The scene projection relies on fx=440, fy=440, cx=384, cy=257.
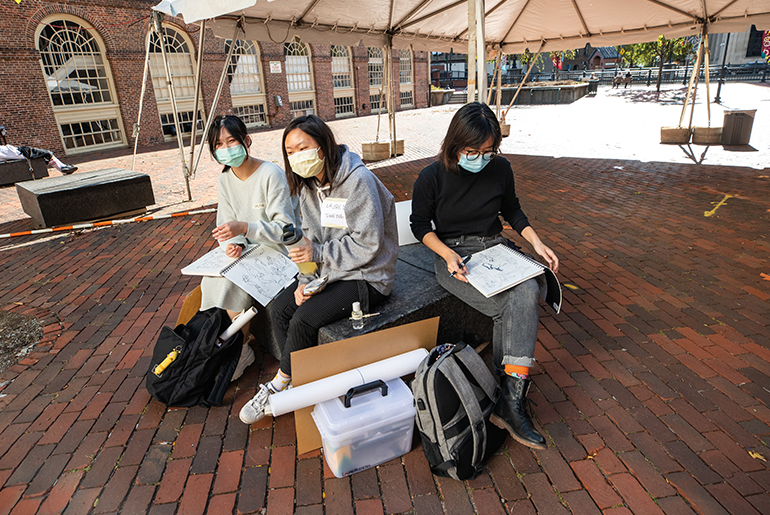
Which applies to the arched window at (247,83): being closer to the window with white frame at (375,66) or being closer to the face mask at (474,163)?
the window with white frame at (375,66)

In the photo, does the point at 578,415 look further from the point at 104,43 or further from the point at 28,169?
the point at 104,43

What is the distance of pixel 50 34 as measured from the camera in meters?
13.3

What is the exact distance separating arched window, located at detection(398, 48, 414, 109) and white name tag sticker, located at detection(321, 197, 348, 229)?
25.7 metres

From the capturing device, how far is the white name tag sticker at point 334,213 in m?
2.44

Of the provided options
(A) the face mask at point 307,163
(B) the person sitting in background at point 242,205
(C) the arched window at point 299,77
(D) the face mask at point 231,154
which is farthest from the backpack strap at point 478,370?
(C) the arched window at point 299,77

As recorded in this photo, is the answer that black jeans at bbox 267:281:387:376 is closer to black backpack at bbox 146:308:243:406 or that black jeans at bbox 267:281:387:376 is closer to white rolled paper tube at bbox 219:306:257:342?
white rolled paper tube at bbox 219:306:257:342

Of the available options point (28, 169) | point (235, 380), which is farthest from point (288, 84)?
point (235, 380)

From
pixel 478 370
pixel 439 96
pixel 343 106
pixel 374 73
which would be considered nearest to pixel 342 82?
pixel 343 106

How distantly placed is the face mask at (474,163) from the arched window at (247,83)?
18096 mm

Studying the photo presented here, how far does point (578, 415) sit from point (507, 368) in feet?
1.85

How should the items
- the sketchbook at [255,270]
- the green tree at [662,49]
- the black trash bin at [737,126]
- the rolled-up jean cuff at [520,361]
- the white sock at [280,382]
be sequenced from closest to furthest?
the rolled-up jean cuff at [520,361]
the white sock at [280,382]
the sketchbook at [255,270]
the black trash bin at [737,126]
the green tree at [662,49]

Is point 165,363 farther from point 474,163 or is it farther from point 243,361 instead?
point 474,163

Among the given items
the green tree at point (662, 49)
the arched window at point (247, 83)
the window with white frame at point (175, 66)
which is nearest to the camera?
the window with white frame at point (175, 66)

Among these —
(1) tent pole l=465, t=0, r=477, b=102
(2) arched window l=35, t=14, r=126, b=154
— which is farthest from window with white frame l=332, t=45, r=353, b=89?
(1) tent pole l=465, t=0, r=477, b=102
